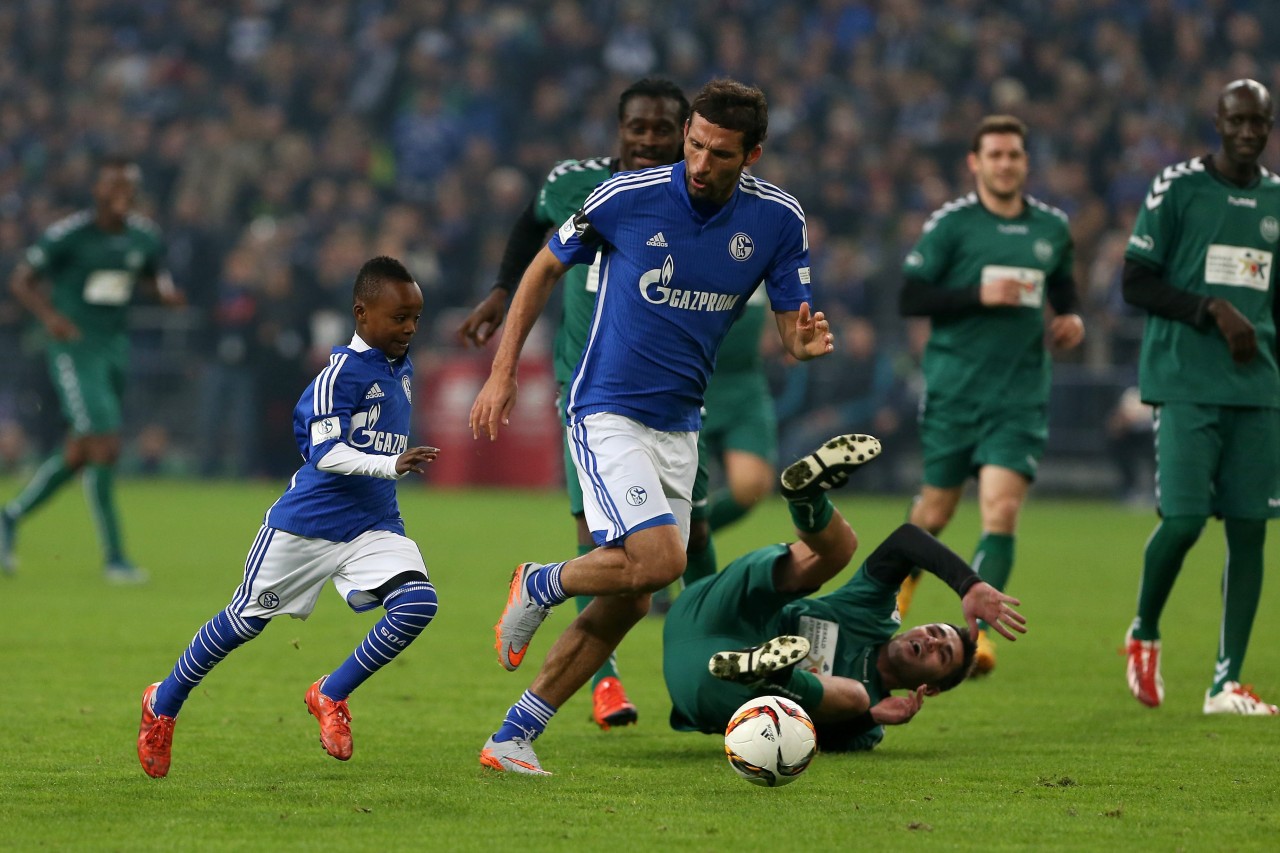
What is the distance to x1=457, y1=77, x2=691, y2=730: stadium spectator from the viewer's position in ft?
23.2

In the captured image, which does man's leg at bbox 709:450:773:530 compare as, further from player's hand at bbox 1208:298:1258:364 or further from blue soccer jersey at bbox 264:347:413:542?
blue soccer jersey at bbox 264:347:413:542

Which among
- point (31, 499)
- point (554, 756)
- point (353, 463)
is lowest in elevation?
point (31, 499)

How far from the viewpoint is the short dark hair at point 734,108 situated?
18.8ft

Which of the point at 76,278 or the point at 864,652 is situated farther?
the point at 76,278

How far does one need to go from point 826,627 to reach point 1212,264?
252cm

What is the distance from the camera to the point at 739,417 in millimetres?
9945

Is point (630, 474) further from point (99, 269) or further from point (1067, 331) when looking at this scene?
point (99, 269)

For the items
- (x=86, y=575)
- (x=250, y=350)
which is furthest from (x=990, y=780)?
(x=250, y=350)

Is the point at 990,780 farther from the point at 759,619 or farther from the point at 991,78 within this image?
the point at 991,78

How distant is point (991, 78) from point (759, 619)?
17.5m

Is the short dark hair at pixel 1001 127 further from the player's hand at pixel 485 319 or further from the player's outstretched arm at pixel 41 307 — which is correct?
the player's outstretched arm at pixel 41 307

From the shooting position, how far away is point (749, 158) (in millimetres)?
5914

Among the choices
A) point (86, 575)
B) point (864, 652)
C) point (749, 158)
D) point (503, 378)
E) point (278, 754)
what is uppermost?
point (749, 158)

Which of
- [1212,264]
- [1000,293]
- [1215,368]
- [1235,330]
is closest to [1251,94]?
[1212,264]
